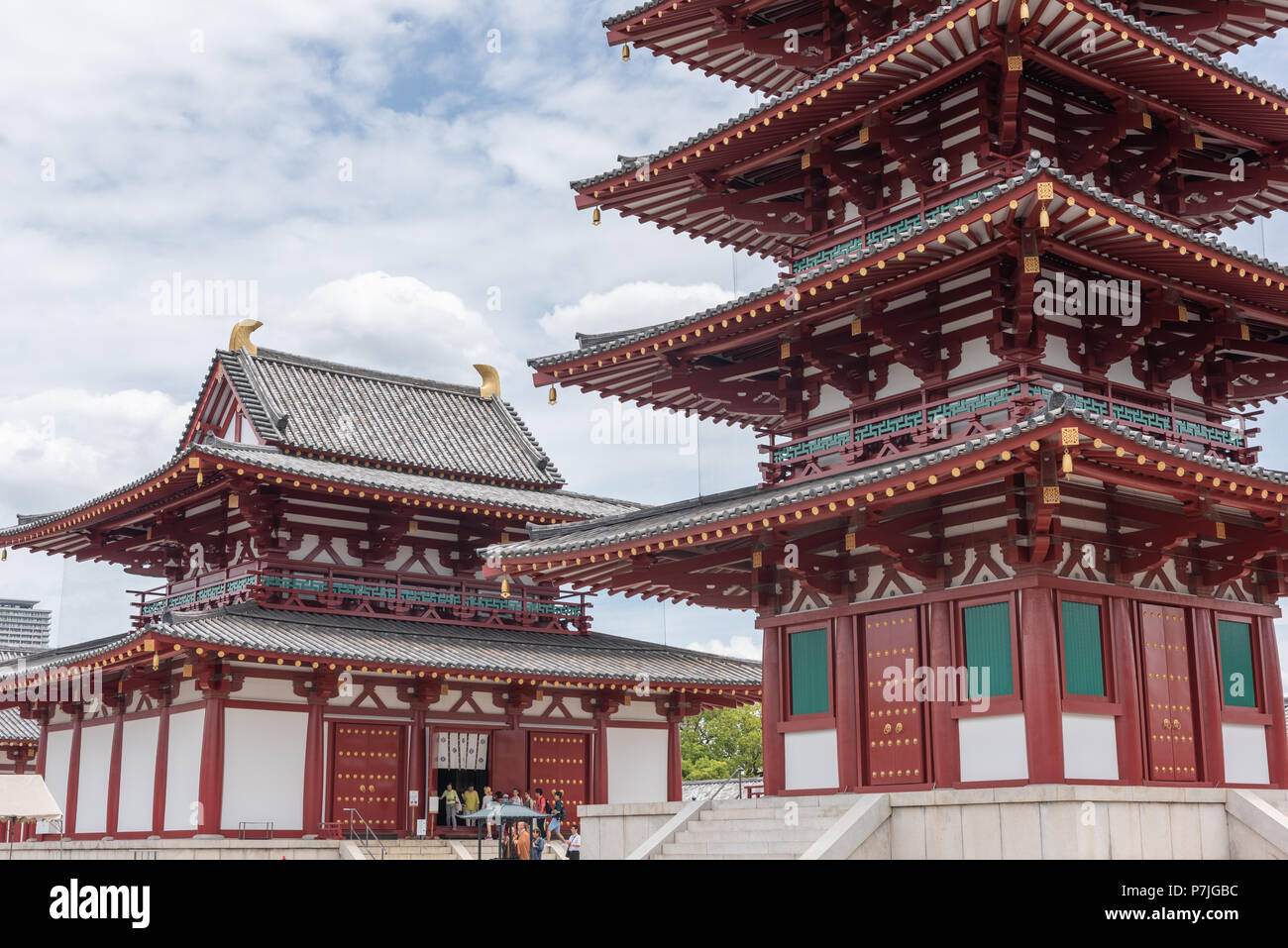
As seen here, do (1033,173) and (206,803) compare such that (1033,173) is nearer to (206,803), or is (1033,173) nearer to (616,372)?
(616,372)

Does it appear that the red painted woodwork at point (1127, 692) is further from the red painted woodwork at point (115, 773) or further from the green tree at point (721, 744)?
the green tree at point (721, 744)

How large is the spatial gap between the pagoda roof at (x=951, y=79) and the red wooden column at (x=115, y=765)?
679 inches

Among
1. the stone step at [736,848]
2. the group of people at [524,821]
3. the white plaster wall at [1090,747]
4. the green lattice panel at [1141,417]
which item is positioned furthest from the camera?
the group of people at [524,821]

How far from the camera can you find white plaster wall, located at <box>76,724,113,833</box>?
110 ft

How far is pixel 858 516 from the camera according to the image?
20.5m

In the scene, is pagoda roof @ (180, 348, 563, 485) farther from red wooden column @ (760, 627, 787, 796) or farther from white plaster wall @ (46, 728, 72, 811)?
red wooden column @ (760, 627, 787, 796)

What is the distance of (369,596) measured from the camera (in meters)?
34.3

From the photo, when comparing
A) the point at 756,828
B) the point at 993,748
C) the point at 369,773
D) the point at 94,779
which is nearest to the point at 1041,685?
the point at 993,748

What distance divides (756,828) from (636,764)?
47.7ft

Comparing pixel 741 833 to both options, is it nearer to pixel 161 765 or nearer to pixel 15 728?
pixel 161 765

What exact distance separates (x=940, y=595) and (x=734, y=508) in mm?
3515

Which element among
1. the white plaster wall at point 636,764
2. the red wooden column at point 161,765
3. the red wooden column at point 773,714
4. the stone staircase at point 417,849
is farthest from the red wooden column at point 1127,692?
the red wooden column at point 161,765

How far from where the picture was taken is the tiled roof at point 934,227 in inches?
739
